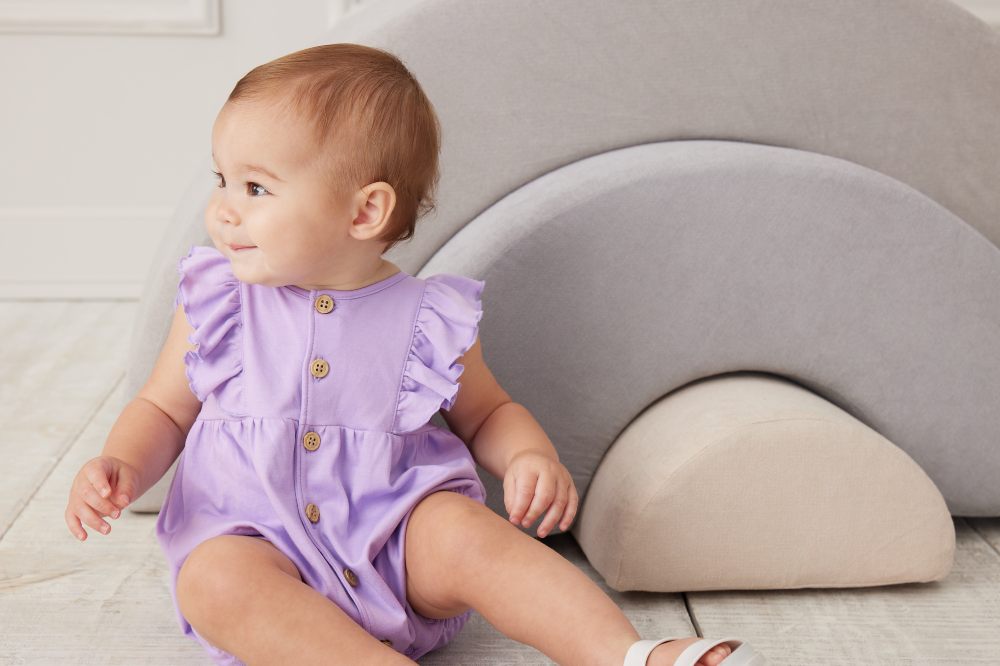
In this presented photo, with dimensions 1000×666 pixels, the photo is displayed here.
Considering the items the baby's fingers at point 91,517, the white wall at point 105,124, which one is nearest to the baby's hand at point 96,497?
the baby's fingers at point 91,517

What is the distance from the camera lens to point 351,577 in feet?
3.15

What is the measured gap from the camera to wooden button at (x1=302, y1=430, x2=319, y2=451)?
0.97 meters

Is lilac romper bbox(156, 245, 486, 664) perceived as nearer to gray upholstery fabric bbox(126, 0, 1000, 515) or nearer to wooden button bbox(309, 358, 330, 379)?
wooden button bbox(309, 358, 330, 379)

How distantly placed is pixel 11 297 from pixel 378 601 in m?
1.71

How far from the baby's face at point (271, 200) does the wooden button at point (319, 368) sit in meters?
0.07

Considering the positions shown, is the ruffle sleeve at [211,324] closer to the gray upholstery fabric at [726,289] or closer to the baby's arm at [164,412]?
the baby's arm at [164,412]

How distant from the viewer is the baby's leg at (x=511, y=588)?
0.88m

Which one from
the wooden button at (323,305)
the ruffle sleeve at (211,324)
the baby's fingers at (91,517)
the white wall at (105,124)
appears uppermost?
the wooden button at (323,305)

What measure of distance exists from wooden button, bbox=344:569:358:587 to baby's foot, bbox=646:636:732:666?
258 millimetres

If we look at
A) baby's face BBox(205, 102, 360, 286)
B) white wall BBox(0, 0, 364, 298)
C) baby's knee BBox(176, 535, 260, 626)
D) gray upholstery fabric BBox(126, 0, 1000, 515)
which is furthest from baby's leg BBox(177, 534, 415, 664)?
white wall BBox(0, 0, 364, 298)

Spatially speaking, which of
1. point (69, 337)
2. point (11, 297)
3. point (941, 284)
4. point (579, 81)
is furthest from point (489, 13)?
point (11, 297)

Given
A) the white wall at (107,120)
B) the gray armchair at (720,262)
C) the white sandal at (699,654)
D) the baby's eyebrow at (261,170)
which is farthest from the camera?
the white wall at (107,120)

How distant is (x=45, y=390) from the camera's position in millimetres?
1730

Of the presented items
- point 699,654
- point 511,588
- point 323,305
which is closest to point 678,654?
point 699,654
